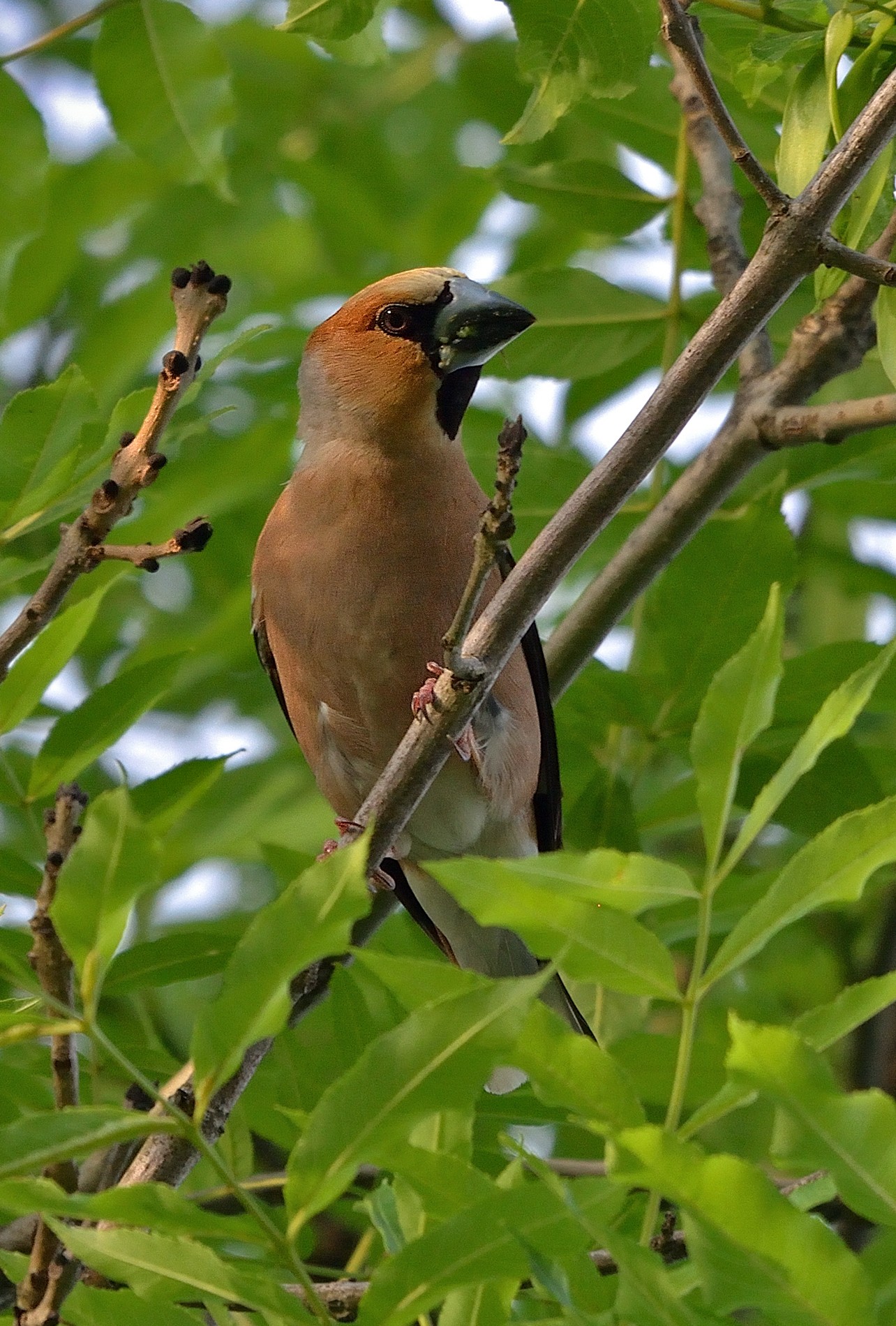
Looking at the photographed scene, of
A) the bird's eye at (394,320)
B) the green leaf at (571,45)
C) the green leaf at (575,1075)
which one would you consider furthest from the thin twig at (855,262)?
the bird's eye at (394,320)

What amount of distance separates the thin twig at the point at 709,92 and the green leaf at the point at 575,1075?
1.52 metres

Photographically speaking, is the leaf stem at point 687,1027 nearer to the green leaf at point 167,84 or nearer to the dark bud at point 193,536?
the dark bud at point 193,536

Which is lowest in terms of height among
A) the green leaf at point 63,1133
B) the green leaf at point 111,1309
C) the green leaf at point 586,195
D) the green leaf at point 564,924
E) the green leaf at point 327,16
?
the green leaf at point 111,1309

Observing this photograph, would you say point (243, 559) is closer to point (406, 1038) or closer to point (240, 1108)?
point (240, 1108)

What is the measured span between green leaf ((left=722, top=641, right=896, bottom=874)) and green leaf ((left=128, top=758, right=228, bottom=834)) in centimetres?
166

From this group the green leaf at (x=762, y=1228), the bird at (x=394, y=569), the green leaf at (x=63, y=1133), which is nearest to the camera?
the green leaf at (x=762, y=1228)

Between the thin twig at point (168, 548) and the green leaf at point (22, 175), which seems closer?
the thin twig at point (168, 548)

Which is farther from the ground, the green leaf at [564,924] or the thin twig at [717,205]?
the thin twig at [717,205]

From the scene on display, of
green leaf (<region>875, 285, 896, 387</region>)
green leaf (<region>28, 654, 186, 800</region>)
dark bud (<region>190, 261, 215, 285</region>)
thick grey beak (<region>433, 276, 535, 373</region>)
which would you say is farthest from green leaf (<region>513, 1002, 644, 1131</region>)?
thick grey beak (<region>433, 276, 535, 373</region>)

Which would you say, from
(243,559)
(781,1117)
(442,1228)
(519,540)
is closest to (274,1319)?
(442,1228)

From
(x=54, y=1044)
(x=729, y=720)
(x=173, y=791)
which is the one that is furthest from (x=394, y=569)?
(x=729, y=720)

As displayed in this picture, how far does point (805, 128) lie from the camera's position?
2.88m

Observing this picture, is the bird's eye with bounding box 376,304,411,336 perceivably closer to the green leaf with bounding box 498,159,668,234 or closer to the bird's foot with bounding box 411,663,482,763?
the green leaf with bounding box 498,159,668,234

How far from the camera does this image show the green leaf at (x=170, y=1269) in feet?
6.66
